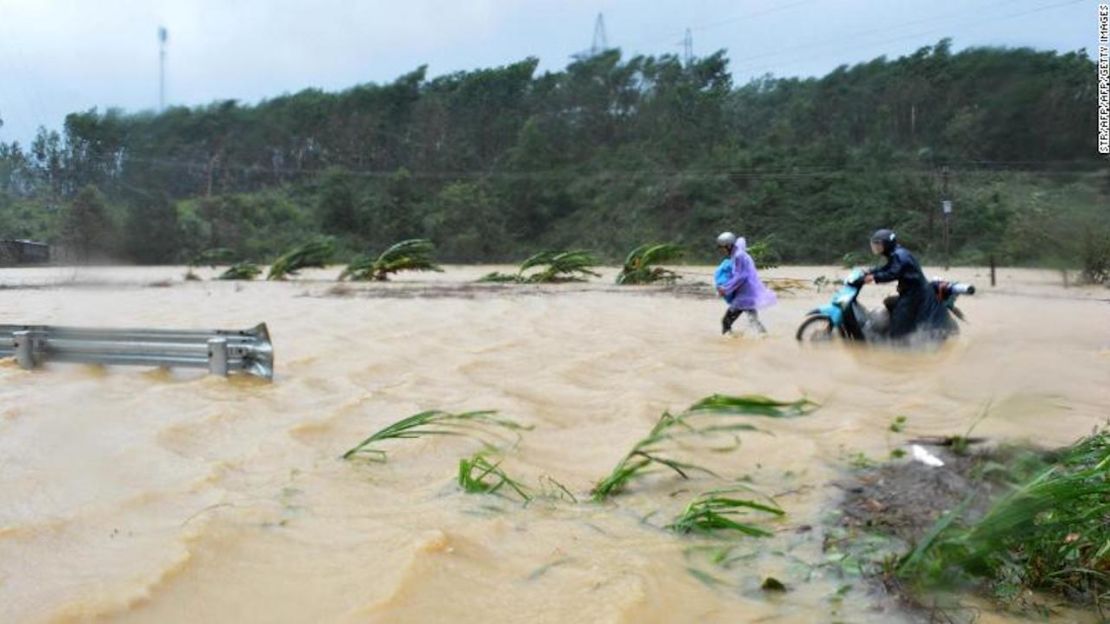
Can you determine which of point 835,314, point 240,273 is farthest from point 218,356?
point 240,273

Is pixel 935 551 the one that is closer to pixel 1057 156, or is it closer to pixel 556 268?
pixel 1057 156

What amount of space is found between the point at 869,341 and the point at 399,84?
4694 centimetres

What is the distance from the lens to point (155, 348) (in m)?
5.67

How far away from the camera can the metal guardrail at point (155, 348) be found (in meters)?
5.65

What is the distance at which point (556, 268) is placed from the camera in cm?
1845

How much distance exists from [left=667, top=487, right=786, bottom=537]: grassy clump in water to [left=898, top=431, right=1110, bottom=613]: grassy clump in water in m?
0.57

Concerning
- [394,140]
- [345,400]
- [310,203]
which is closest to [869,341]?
[345,400]

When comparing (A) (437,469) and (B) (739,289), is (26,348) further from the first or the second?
(B) (739,289)

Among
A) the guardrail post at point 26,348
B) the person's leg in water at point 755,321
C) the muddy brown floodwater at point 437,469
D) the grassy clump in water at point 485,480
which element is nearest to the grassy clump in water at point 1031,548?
the muddy brown floodwater at point 437,469

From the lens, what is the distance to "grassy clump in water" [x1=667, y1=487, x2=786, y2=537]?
3.00 meters

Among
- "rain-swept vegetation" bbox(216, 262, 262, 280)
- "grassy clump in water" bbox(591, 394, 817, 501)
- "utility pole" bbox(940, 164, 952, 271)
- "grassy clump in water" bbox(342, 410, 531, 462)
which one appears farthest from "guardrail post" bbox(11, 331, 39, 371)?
"rain-swept vegetation" bbox(216, 262, 262, 280)

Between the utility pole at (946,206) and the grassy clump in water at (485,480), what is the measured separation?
4.01 m

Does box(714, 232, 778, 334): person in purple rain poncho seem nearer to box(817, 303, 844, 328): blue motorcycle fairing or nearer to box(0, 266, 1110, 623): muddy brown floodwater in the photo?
box(817, 303, 844, 328): blue motorcycle fairing

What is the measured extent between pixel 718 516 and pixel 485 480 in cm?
98
